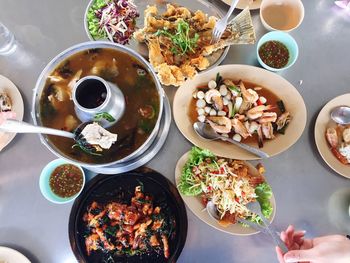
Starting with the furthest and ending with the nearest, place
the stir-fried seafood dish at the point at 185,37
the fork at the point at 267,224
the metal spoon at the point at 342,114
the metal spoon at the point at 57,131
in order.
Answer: the metal spoon at the point at 342,114 → the stir-fried seafood dish at the point at 185,37 → the fork at the point at 267,224 → the metal spoon at the point at 57,131

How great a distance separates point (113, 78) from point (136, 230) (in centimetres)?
68

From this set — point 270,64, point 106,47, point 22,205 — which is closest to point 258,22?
point 270,64

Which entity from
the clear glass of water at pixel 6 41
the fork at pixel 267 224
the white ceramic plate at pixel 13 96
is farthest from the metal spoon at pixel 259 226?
the clear glass of water at pixel 6 41

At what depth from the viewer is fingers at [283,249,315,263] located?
1.25 meters

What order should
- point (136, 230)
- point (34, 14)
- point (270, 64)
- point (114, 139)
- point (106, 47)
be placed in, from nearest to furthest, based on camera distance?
point (114, 139)
point (106, 47)
point (136, 230)
point (270, 64)
point (34, 14)

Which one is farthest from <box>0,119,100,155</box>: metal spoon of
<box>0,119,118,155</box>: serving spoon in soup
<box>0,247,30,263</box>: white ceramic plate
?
<box>0,247,30,263</box>: white ceramic plate

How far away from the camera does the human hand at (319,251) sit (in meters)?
1.26

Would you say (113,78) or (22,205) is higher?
(113,78)

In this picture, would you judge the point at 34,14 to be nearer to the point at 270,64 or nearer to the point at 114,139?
the point at 114,139

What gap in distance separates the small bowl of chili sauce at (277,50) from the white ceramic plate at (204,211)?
1.65 feet

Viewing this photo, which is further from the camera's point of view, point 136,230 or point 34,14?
point 34,14

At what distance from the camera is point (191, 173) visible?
1567 mm

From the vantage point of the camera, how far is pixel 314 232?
162 centimetres

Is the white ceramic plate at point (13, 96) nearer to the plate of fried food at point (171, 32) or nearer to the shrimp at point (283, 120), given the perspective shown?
the plate of fried food at point (171, 32)
